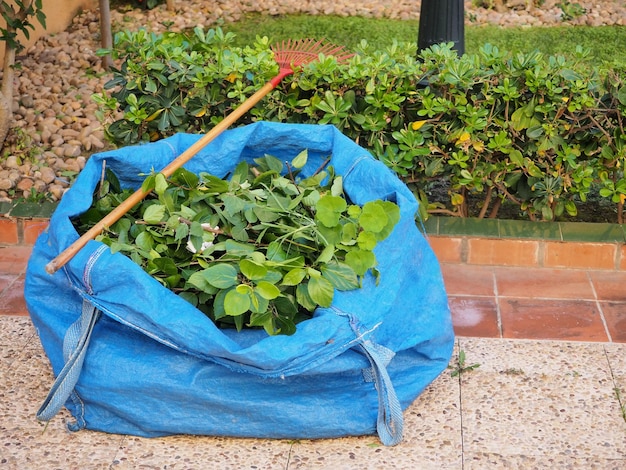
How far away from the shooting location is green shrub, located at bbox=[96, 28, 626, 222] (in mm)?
3510

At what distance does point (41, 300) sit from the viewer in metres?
2.79

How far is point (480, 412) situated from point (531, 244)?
1.16 metres

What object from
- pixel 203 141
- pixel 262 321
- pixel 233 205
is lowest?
pixel 262 321

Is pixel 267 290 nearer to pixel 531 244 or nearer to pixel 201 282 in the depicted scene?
pixel 201 282

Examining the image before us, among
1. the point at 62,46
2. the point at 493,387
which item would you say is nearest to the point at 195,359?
the point at 493,387

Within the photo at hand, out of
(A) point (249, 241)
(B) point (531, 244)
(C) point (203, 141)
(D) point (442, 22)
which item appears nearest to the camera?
(A) point (249, 241)

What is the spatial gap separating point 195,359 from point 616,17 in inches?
224

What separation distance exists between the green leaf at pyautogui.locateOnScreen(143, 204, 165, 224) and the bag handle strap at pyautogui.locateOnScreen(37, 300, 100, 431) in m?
0.36

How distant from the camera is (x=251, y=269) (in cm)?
248

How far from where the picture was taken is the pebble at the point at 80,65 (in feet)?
16.0

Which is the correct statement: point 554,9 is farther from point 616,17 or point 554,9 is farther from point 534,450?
point 534,450

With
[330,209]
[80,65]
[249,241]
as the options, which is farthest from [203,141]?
[80,65]

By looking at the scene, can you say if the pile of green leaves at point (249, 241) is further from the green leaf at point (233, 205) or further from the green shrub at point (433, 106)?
the green shrub at point (433, 106)

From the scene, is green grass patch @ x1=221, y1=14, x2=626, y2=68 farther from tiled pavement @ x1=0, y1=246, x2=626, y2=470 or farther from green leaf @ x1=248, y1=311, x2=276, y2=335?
green leaf @ x1=248, y1=311, x2=276, y2=335
